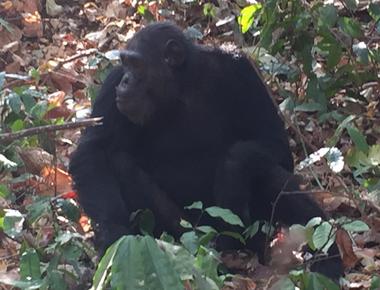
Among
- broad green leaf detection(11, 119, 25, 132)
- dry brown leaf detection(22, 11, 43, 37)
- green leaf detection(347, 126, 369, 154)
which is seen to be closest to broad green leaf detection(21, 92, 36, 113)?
broad green leaf detection(11, 119, 25, 132)

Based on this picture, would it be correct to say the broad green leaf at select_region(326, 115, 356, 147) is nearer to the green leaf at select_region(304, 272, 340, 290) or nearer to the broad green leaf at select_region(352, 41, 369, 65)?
the broad green leaf at select_region(352, 41, 369, 65)

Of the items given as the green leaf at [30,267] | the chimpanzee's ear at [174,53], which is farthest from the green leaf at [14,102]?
the green leaf at [30,267]

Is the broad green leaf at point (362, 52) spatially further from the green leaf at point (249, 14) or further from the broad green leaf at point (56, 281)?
the broad green leaf at point (56, 281)

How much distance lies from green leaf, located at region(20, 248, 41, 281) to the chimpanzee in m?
0.84

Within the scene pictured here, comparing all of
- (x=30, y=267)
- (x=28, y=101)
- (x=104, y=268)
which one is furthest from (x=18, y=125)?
(x=104, y=268)

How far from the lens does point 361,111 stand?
6812 mm

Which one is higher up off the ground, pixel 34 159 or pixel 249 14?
pixel 249 14

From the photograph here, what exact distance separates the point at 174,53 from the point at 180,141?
49 cm

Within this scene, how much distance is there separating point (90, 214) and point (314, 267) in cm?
117

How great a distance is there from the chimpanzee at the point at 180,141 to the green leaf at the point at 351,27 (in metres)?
0.73

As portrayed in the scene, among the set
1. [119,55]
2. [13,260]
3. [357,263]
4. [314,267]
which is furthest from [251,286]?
[119,55]

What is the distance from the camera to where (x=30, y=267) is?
4.43 meters

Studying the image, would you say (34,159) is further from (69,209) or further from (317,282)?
(317,282)

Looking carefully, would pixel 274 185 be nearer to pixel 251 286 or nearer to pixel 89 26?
pixel 251 286
